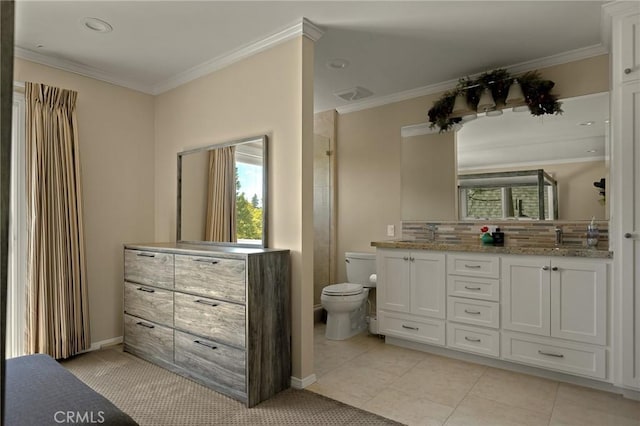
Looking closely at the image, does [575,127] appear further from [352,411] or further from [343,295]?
[352,411]

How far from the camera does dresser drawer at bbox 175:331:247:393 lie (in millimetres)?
2469

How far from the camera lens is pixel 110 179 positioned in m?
3.60

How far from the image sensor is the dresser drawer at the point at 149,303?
2.99 meters

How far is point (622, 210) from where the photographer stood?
243 cm

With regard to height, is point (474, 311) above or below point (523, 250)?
below

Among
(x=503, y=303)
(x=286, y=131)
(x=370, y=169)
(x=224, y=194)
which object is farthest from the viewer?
(x=370, y=169)

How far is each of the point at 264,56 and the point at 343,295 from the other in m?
2.20

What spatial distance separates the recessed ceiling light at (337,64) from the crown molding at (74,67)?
188cm

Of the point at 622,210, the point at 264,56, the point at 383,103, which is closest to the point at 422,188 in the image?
the point at 383,103

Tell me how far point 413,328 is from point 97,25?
3407 millimetres

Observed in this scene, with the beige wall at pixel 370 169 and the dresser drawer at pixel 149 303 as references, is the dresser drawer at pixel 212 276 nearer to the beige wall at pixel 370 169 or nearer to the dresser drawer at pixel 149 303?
the dresser drawer at pixel 149 303

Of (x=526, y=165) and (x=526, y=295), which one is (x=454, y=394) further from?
(x=526, y=165)

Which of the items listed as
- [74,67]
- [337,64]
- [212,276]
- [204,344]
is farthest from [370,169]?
[74,67]

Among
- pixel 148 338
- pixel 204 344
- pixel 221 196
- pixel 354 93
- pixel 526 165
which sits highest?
pixel 354 93
